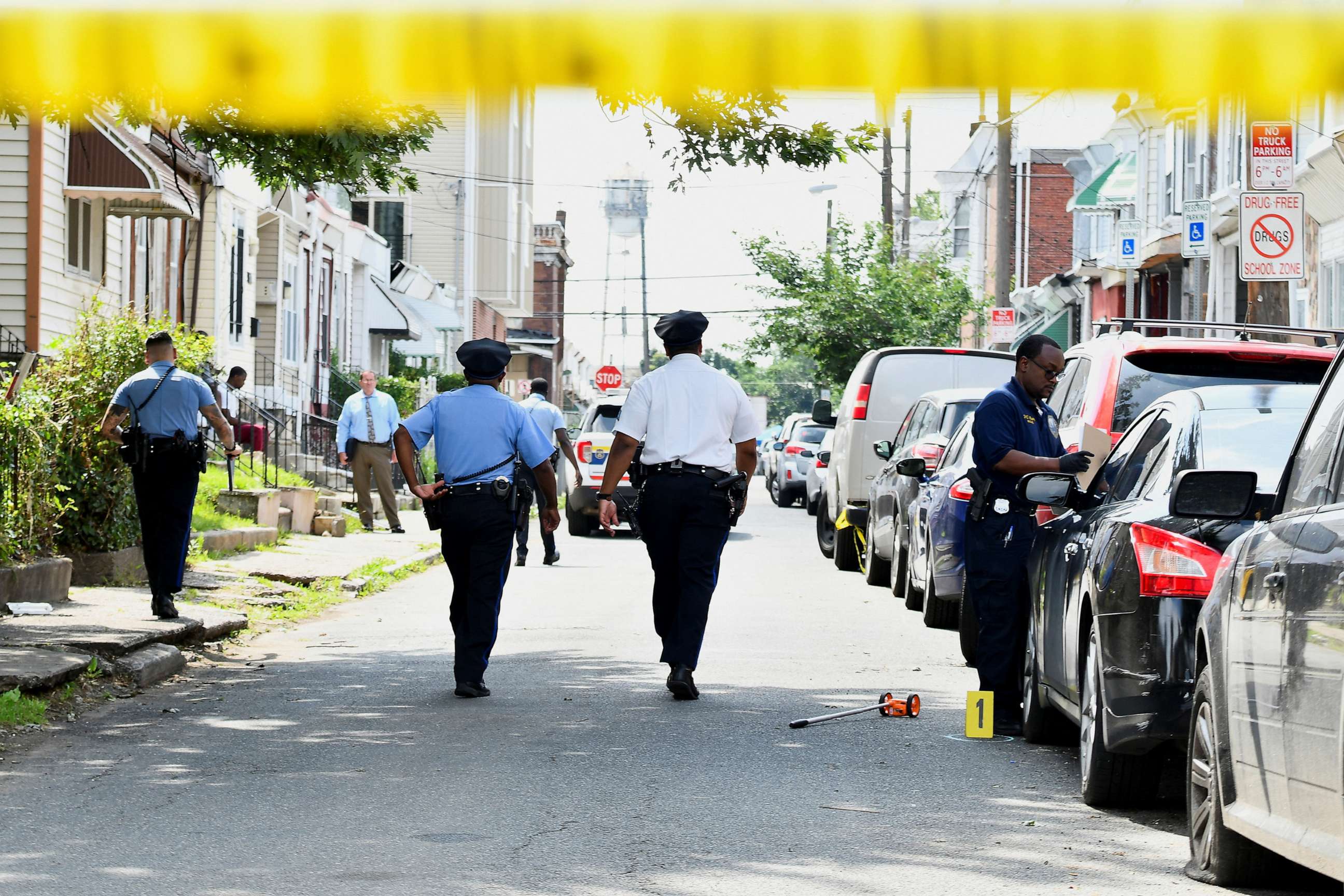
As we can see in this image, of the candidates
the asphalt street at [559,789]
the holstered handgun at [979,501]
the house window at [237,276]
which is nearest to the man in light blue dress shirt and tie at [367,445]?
the house window at [237,276]

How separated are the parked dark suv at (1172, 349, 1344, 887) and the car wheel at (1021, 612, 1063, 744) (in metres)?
2.37

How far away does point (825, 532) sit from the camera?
2162cm

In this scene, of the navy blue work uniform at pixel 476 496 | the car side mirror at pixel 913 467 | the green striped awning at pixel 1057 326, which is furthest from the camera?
the green striped awning at pixel 1057 326

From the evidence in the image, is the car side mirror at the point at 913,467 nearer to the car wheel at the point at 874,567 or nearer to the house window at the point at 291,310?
the car wheel at the point at 874,567

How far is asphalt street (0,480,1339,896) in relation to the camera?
237 inches

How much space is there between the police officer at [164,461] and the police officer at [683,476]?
359 cm

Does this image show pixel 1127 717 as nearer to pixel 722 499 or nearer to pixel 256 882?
pixel 256 882

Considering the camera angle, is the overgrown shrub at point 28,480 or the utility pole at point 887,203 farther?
the utility pole at point 887,203

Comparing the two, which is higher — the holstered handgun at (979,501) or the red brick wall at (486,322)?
the red brick wall at (486,322)

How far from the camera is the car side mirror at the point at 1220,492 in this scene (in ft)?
19.0

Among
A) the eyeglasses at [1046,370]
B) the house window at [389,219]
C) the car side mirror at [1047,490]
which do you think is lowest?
the car side mirror at [1047,490]

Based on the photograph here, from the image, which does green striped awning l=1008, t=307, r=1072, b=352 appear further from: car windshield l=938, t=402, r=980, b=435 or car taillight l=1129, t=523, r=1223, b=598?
car taillight l=1129, t=523, r=1223, b=598

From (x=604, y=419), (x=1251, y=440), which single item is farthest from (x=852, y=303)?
(x=1251, y=440)

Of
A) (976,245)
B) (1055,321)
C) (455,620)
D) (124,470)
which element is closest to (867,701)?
(455,620)
